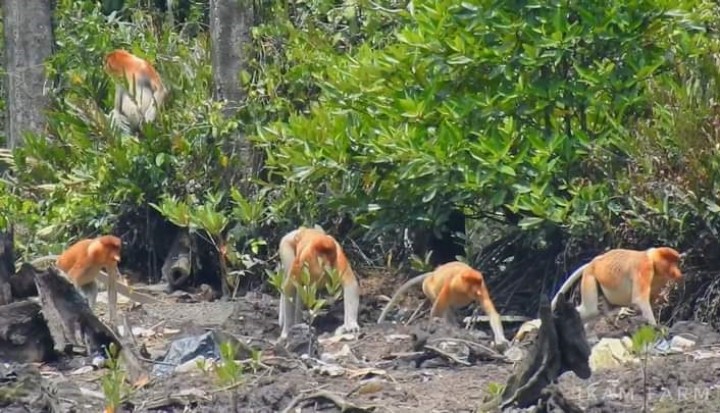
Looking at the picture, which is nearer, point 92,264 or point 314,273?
point 314,273

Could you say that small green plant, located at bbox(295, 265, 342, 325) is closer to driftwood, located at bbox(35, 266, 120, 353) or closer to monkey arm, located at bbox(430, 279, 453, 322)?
monkey arm, located at bbox(430, 279, 453, 322)

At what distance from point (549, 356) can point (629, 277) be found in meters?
2.28

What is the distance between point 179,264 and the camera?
1425 cm

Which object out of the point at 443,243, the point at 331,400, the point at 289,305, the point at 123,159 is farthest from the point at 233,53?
the point at 331,400

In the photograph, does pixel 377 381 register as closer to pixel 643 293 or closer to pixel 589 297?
pixel 589 297

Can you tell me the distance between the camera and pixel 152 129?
14641mm

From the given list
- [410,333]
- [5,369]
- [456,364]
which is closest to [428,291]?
[410,333]

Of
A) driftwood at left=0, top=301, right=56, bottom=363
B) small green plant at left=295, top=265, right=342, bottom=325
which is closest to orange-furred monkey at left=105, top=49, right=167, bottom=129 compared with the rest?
driftwood at left=0, top=301, right=56, bottom=363

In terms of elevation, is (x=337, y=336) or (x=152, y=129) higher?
(x=152, y=129)

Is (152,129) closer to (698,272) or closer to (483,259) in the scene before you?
(483,259)

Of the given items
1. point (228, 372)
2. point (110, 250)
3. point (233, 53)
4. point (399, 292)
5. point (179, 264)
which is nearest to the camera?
point (228, 372)

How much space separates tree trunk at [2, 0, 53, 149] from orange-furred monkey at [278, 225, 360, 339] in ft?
18.5

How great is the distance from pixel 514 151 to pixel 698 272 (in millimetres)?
1520

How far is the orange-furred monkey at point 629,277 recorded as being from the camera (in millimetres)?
10789
